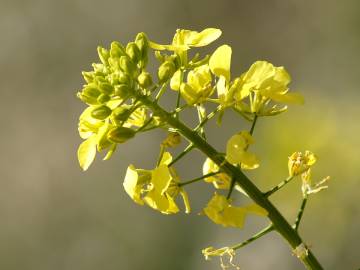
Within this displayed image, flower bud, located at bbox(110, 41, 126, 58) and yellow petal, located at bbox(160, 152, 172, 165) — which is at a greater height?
flower bud, located at bbox(110, 41, 126, 58)

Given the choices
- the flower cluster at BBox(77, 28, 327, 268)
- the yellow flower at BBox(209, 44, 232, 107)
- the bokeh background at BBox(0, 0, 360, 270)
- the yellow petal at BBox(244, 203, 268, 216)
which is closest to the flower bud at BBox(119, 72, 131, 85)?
the flower cluster at BBox(77, 28, 327, 268)

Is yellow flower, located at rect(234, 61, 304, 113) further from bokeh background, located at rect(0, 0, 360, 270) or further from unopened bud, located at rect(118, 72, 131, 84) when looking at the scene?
bokeh background, located at rect(0, 0, 360, 270)

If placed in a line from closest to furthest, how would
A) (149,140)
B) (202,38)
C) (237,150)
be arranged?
1. (237,150)
2. (202,38)
3. (149,140)

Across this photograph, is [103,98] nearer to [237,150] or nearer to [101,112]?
[101,112]

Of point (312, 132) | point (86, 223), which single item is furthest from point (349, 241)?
point (86, 223)

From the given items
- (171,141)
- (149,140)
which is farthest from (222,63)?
(149,140)

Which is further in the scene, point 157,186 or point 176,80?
point 176,80

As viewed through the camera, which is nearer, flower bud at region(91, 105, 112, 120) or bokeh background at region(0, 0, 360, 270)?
flower bud at region(91, 105, 112, 120)

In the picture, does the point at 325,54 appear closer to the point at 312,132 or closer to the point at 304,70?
the point at 304,70
